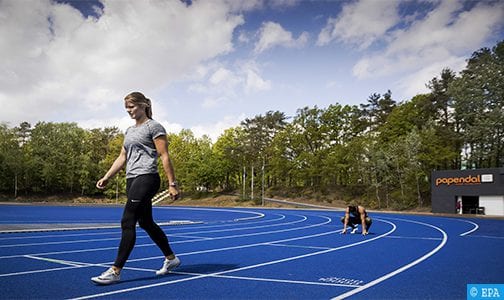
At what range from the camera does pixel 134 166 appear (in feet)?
15.8

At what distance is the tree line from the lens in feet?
126

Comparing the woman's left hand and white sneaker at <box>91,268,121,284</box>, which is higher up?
the woman's left hand

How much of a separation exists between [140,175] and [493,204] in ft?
110

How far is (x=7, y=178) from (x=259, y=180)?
3916 centimetres

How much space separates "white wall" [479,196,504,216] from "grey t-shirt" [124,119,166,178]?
108 ft

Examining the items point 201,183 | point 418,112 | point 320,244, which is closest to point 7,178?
point 201,183

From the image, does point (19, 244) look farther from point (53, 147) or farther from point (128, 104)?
point (53, 147)

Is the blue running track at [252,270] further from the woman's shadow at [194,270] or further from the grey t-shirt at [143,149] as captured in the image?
the grey t-shirt at [143,149]

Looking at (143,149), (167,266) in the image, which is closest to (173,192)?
(143,149)

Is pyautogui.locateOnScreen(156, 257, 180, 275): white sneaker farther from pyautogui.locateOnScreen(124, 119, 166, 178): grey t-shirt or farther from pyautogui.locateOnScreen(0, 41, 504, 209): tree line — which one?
pyautogui.locateOnScreen(0, 41, 504, 209): tree line

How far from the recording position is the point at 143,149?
485cm

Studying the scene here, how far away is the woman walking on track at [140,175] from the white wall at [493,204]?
32.6m

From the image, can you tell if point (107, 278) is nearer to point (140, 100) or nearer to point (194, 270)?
point (194, 270)

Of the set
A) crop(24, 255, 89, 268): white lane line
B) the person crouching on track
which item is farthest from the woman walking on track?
the person crouching on track
